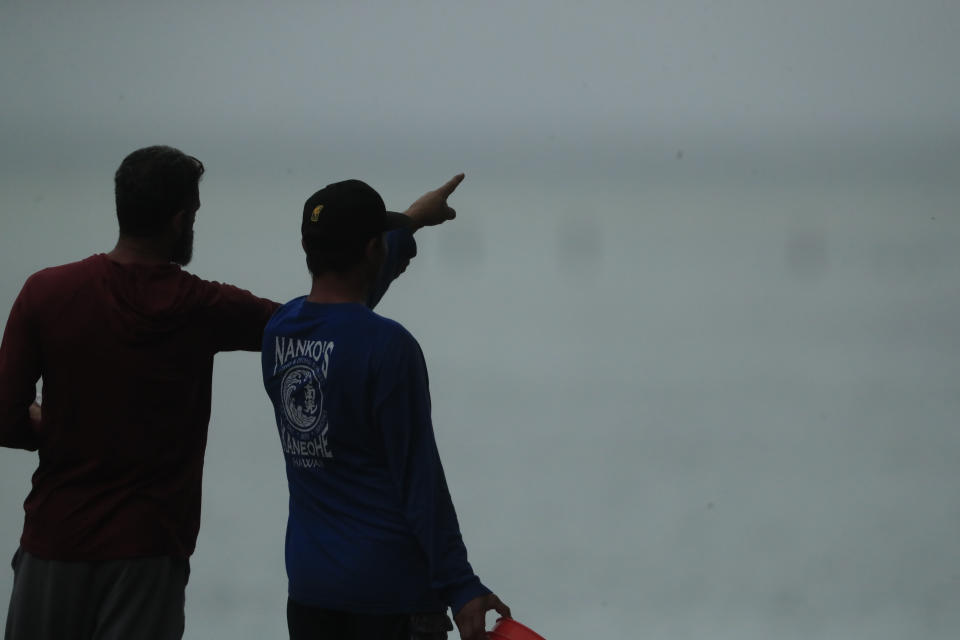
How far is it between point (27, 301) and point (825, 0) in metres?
1.53

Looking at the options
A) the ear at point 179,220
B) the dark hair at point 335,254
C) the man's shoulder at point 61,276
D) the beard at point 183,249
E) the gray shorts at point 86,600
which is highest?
the ear at point 179,220

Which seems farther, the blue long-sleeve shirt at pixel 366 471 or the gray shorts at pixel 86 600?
the gray shorts at pixel 86 600

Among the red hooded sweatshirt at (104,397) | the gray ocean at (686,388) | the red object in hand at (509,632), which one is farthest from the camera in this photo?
the gray ocean at (686,388)

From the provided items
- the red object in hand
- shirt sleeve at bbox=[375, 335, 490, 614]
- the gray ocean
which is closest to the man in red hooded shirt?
shirt sleeve at bbox=[375, 335, 490, 614]

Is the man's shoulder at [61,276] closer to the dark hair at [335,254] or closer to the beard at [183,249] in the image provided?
the beard at [183,249]

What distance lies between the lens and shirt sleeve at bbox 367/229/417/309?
1.20 meters

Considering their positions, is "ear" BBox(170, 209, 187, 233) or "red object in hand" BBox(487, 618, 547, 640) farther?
"ear" BBox(170, 209, 187, 233)

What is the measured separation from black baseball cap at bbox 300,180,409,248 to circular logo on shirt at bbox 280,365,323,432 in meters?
0.13

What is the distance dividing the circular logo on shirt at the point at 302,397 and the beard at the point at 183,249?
22 cm

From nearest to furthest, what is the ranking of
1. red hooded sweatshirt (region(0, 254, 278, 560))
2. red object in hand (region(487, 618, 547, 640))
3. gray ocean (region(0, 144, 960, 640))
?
red object in hand (region(487, 618, 547, 640)) < red hooded sweatshirt (region(0, 254, 278, 560)) < gray ocean (region(0, 144, 960, 640))

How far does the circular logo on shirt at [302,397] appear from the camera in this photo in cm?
105

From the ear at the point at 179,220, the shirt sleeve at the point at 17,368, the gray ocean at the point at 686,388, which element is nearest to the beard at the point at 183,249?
the ear at the point at 179,220

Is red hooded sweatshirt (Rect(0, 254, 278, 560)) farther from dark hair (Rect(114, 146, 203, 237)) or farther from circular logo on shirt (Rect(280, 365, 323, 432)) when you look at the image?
circular logo on shirt (Rect(280, 365, 323, 432))

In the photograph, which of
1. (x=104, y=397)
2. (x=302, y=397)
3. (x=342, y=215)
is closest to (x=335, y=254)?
(x=342, y=215)
